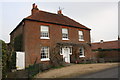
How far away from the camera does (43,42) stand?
15984 millimetres

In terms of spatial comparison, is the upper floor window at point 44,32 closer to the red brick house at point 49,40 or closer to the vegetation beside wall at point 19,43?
the red brick house at point 49,40

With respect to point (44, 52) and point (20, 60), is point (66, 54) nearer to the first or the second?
point (44, 52)

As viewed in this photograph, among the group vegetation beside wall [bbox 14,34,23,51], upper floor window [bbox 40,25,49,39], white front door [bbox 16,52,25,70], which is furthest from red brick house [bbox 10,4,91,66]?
vegetation beside wall [bbox 14,34,23,51]

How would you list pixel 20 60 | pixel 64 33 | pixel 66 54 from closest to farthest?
pixel 20 60
pixel 66 54
pixel 64 33

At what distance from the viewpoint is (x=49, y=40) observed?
16.5m

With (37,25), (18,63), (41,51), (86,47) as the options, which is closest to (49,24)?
(37,25)

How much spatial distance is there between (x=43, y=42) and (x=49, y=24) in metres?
3.07

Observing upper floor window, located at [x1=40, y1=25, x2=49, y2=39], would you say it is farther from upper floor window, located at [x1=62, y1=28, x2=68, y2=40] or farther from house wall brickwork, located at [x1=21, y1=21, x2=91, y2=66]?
upper floor window, located at [x1=62, y1=28, x2=68, y2=40]

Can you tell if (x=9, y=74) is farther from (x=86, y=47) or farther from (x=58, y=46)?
(x=86, y=47)

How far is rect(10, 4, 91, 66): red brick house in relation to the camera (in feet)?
49.3

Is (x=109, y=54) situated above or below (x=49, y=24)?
below

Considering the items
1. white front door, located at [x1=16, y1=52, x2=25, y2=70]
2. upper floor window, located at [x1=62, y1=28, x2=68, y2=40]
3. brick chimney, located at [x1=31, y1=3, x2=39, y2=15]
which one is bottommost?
white front door, located at [x1=16, y1=52, x2=25, y2=70]

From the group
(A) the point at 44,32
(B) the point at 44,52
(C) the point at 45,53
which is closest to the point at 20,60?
(B) the point at 44,52

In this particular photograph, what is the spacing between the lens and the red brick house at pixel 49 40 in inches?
591
